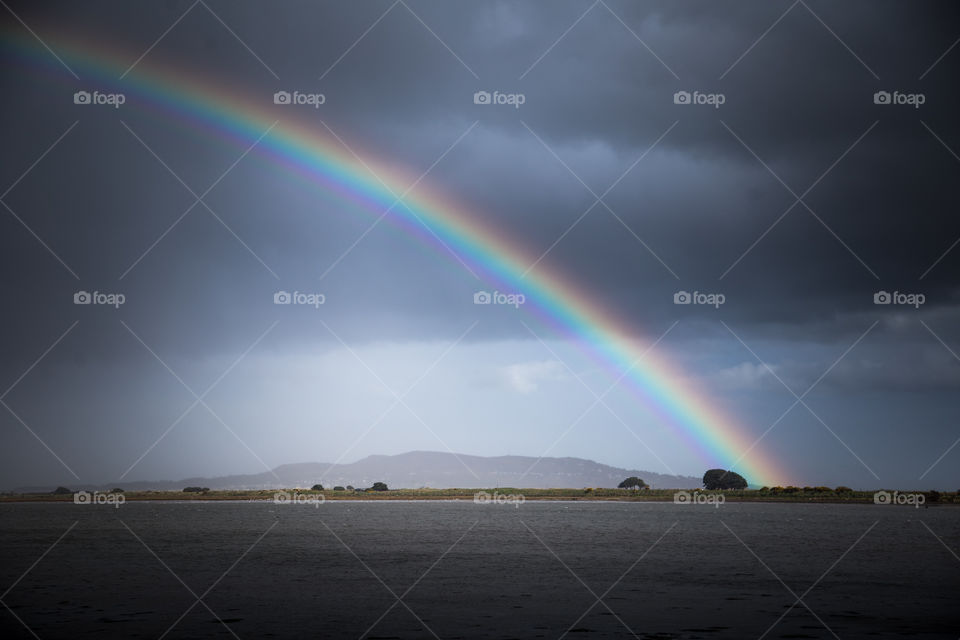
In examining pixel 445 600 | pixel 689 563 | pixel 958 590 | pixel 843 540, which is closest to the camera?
pixel 445 600

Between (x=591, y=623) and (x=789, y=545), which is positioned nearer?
(x=591, y=623)

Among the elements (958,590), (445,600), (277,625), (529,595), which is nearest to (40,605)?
(277,625)

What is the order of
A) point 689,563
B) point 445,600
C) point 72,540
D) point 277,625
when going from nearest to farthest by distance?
point 277,625 < point 445,600 < point 689,563 < point 72,540

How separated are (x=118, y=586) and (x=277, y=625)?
17.9 metres

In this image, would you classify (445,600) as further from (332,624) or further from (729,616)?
(729,616)

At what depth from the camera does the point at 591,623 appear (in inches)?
1441

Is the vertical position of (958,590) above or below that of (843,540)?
below

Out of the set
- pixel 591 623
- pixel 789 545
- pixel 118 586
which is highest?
pixel 789 545

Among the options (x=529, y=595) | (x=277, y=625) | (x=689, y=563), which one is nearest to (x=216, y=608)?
(x=277, y=625)

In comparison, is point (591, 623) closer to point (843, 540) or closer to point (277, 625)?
point (277, 625)

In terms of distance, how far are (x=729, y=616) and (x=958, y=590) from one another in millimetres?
19272

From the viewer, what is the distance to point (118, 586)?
4912cm

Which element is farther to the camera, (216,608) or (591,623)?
(216,608)

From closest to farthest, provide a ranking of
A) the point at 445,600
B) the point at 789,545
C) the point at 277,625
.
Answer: the point at 277,625, the point at 445,600, the point at 789,545
